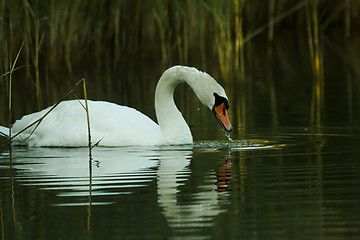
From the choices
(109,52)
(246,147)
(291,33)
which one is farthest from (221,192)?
(291,33)

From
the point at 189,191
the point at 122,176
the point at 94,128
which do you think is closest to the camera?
the point at 189,191

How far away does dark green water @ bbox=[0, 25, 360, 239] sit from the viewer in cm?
511

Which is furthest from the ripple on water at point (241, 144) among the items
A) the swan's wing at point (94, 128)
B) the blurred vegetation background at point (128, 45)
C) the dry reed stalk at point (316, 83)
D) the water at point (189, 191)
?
the blurred vegetation background at point (128, 45)

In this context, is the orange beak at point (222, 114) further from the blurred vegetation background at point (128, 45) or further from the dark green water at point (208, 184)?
the blurred vegetation background at point (128, 45)

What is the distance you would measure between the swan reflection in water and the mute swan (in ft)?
0.52

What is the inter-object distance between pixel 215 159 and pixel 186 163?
14.7 inches

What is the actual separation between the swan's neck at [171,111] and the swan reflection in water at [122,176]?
216 millimetres

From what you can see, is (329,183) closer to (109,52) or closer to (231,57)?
(231,57)

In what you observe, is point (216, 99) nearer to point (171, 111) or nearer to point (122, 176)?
point (171, 111)

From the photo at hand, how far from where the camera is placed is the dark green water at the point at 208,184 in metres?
5.11

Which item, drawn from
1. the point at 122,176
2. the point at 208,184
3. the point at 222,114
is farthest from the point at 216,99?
the point at 208,184

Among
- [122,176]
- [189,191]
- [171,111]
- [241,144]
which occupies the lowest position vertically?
[189,191]

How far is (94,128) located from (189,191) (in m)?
2.99

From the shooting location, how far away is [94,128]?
9047 millimetres
